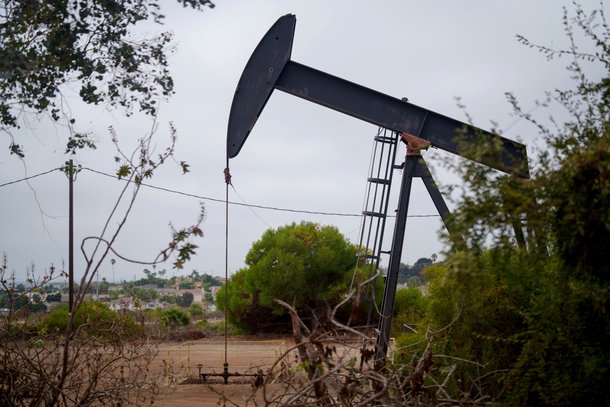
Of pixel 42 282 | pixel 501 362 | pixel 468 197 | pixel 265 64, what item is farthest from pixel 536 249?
pixel 265 64

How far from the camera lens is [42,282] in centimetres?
823

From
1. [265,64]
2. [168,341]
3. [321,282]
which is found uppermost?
[265,64]

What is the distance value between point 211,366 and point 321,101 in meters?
13.3

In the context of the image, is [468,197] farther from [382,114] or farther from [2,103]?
[382,114]

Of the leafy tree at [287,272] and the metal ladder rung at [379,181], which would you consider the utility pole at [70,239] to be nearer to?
the leafy tree at [287,272]

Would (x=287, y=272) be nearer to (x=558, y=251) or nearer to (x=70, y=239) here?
(x=70, y=239)

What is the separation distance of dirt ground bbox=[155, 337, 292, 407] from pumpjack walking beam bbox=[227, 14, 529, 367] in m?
3.40

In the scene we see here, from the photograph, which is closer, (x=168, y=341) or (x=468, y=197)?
(x=468, y=197)

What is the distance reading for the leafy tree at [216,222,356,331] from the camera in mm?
32500

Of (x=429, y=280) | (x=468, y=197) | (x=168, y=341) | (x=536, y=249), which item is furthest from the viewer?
(x=168, y=341)

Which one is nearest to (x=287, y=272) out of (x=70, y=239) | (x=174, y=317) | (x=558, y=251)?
(x=174, y=317)

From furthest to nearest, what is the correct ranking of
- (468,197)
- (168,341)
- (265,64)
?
(168,341)
(265,64)
(468,197)

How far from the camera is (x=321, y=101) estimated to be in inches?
474

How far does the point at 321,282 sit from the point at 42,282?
2536cm
